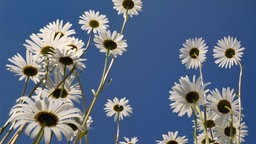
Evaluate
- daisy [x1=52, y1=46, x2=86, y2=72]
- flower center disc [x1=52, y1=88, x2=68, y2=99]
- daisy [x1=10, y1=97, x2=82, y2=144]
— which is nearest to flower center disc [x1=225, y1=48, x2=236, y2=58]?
daisy [x1=52, y1=46, x2=86, y2=72]

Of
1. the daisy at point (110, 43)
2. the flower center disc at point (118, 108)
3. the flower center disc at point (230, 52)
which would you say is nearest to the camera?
the daisy at point (110, 43)

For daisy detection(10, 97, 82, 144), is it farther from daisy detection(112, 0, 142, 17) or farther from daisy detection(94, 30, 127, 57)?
daisy detection(112, 0, 142, 17)

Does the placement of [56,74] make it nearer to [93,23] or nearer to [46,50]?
[46,50]

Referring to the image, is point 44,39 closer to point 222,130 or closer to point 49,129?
point 49,129

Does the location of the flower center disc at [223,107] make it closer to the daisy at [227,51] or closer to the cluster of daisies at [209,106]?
the cluster of daisies at [209,106]

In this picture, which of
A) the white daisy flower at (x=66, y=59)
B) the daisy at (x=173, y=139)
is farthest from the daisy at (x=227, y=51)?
the white daisy flower at (x=66, y=59)
